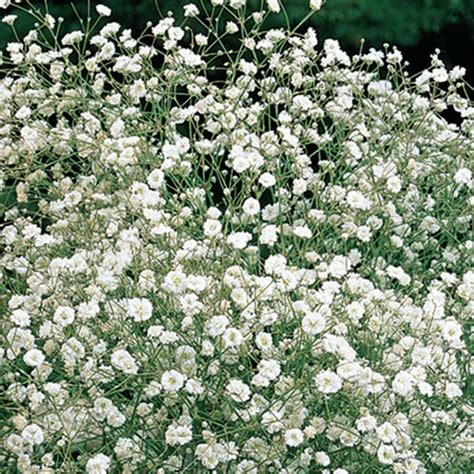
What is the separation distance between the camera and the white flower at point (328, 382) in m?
2.30

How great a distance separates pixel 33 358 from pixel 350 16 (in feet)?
8.91

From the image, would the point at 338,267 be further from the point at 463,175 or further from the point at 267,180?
the point at 463,175

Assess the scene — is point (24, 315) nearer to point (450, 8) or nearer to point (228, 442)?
point (228, 442)

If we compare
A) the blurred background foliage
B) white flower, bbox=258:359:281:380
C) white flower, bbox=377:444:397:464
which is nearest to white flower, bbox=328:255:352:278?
white flower, bbox=258:359:281:380

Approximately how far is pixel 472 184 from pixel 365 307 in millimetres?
676

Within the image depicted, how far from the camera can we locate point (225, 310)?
8.17 feet

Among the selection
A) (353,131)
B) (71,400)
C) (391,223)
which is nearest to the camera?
(71,400)

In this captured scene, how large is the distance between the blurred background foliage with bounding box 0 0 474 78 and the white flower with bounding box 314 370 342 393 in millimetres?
2571

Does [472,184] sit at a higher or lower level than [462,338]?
higher

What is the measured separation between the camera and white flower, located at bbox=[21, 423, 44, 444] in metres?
2.36

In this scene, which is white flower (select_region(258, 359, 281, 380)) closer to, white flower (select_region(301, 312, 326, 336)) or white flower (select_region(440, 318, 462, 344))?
white flower (select_region(301, 312, 326, 336))

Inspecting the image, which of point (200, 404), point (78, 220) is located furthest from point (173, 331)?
point (78, 220)

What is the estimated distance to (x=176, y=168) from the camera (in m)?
2.86

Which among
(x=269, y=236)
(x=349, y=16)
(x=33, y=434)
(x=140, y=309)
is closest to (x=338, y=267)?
(x=269, y=236)
